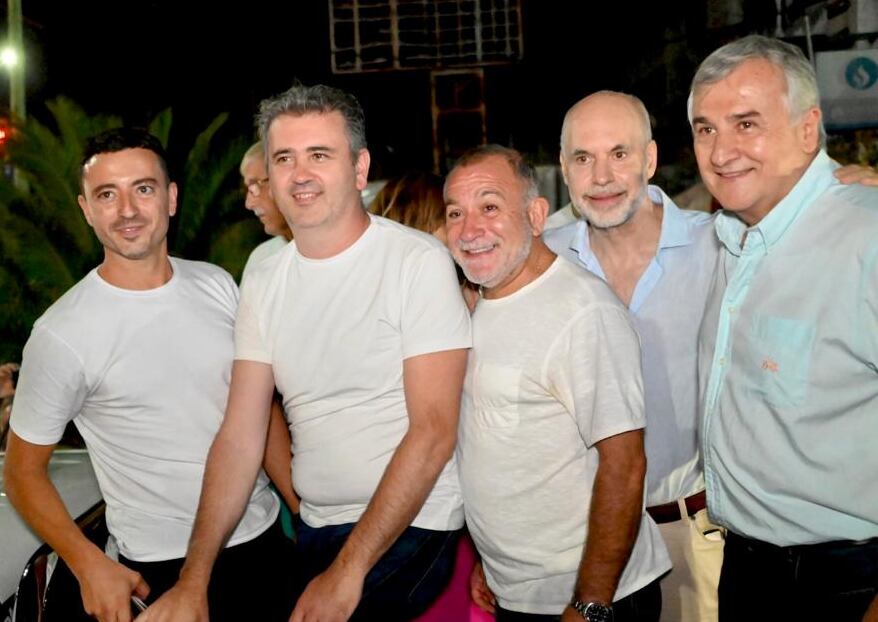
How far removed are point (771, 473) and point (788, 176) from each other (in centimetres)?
69

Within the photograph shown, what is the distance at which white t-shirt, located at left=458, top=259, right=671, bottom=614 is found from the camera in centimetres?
206

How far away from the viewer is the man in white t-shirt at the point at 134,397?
2434 mm

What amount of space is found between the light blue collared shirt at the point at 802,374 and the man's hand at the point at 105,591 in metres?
1.59

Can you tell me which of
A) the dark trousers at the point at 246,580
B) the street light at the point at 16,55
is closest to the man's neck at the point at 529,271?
the dark trousers at the point at 246,580

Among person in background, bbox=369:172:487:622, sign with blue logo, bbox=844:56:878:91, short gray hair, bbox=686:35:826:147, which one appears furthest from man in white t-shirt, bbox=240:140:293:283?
sign with blue logo, bbox=844:56:878:91

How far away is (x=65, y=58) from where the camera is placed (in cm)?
1101

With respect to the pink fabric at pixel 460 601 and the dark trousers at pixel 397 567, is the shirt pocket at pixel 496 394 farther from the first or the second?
the pink fabric at pixel 460 601

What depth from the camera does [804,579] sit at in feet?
6.53

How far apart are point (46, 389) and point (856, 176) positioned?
2.19 m

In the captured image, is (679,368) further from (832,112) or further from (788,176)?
(832,112)

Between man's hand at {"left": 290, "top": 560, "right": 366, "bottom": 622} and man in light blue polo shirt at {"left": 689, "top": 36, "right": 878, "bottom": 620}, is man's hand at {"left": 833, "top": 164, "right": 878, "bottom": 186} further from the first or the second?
man's hand at {"left": 290, "top": 560, "right": 366, "bottom": 622}

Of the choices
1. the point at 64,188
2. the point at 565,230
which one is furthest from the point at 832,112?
the point at 64,188

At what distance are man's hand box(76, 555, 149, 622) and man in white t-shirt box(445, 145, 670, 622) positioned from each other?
0.96 meters

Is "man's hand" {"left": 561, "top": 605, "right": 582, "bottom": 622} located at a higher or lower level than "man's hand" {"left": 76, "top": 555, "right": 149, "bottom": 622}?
higher
